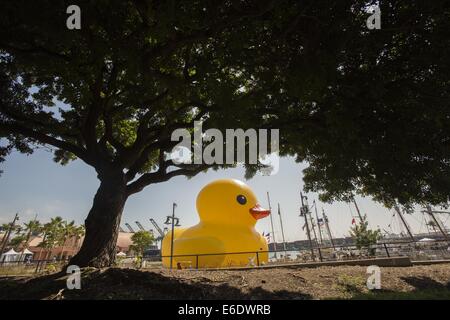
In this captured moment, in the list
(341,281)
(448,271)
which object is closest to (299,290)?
(341,281)

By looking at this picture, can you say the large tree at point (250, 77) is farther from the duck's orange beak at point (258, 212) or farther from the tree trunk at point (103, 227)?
the duck's orange beak at point (258, 212)

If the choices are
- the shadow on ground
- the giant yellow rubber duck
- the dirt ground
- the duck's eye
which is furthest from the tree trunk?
the duck's eye

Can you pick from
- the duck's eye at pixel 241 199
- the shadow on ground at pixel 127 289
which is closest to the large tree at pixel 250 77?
the shadow on ground at pixel 127 289

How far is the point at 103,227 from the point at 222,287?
4741 mm

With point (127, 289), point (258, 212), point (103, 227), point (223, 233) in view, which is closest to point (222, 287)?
point (127, 289)

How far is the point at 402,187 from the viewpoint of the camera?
954 centimetres

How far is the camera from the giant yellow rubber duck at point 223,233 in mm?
17719

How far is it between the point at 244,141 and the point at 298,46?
483 cm

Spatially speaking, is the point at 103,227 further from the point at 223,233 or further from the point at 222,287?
the point at 223,233

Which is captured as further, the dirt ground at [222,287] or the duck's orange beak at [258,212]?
→ the duck's orange beak at [258,212]

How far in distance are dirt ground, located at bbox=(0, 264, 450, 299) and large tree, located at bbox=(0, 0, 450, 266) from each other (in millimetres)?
1905

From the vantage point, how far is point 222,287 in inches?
293

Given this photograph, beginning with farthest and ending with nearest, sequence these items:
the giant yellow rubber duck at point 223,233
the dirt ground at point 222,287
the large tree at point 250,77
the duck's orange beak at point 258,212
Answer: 1. the duck's orange beak at point 258,212
2. the giant yellow rubber duck at point 223,233
3. the large tree at point 250,77
4. the dirt ground at point 222,287

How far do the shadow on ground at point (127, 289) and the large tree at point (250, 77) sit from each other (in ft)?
5.65
